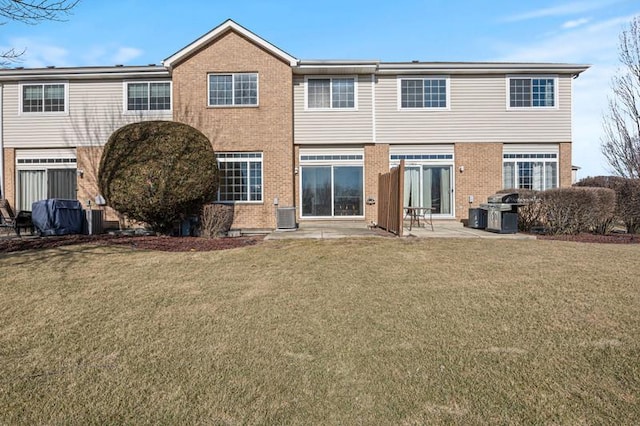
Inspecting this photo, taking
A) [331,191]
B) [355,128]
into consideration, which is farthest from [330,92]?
[331,191]

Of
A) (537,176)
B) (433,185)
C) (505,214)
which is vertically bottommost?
(505,214)

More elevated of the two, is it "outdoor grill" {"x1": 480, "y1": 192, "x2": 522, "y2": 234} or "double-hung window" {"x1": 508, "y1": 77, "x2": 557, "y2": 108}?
"double-hung window" {"x1": 508, "y1": 77, "x2": 557, "y2": 108}

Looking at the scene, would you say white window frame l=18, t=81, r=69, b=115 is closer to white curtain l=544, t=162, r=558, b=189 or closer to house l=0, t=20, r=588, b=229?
house l=0, t=20, r=588, b=229

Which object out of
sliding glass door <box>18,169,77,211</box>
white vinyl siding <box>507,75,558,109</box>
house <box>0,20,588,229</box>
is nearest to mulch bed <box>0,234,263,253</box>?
house <box>0,20,588,229</box>

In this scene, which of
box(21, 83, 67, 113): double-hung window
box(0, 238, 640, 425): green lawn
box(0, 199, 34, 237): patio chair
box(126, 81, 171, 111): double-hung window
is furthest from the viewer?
box(21, 83, 67, 113): double-hung window

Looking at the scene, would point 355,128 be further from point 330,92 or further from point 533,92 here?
point 533,92

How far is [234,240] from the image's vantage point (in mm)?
11328

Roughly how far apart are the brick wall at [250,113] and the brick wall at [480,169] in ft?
23.0

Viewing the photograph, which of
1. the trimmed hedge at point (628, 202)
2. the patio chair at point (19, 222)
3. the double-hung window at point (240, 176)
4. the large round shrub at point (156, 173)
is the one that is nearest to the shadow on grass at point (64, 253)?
the large round shrub at point (156, 173)

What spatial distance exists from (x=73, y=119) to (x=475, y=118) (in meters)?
16.1

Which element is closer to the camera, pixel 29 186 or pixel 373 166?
pixel 373 166

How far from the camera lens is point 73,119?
16.0 m

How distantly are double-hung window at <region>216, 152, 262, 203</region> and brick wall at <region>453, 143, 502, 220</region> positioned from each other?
8.08m

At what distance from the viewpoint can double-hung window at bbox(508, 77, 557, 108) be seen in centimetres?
1598
